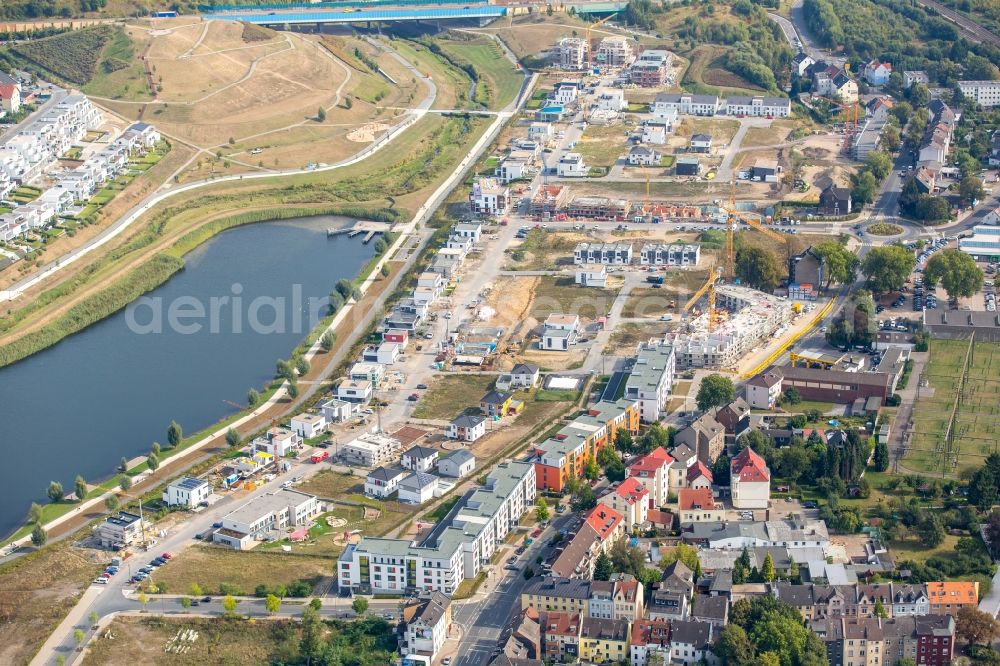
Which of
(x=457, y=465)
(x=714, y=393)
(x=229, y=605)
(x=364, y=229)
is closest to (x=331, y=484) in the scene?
(x=457, y=465)

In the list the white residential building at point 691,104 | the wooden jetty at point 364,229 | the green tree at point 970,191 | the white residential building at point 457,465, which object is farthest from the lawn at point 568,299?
the white residential building at point 691,104

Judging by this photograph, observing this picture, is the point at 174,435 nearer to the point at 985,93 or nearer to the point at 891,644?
the point at 891,644

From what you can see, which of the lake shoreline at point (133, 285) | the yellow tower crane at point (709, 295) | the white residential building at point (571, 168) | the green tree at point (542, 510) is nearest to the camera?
the green tree at point (542, 510)

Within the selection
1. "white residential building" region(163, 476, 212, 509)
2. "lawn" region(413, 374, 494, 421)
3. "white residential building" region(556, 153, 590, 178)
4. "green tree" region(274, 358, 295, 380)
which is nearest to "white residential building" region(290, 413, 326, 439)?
"lawn" region(413, 374, 494, 421)

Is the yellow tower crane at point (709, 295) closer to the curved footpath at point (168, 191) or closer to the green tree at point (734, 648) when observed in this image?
the green tree at point (734, 648)

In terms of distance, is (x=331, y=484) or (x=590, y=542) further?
Answer: (x=331, y=484)
